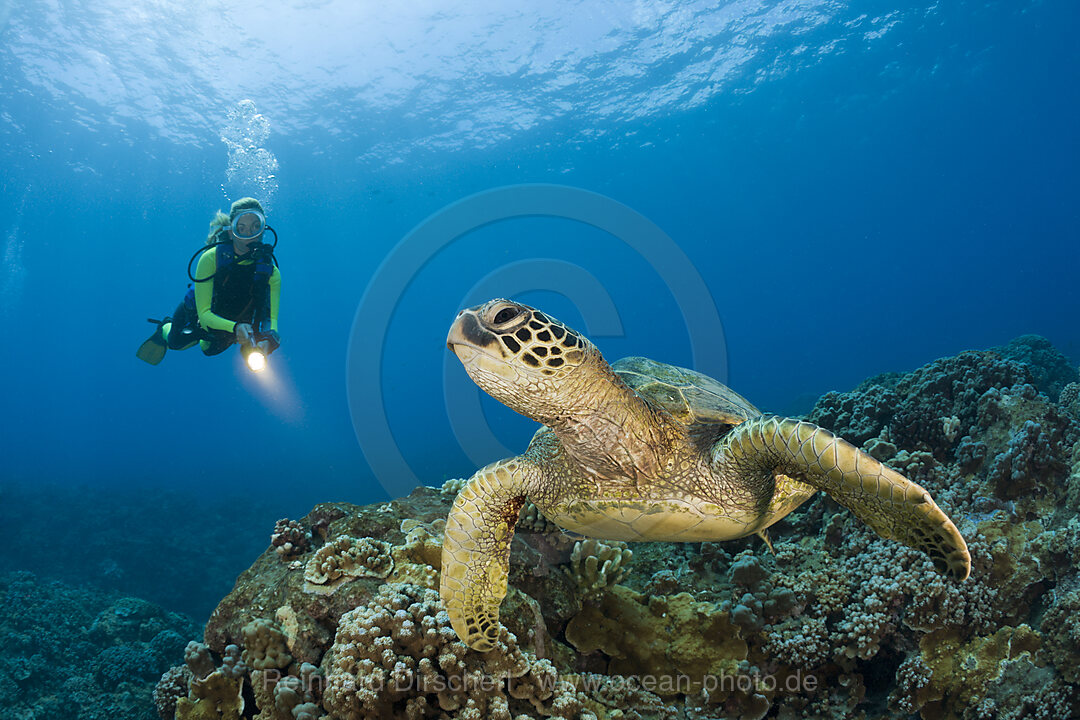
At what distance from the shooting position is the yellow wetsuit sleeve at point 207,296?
626cm

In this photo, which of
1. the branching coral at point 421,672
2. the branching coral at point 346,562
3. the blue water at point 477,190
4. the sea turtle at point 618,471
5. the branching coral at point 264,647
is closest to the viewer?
the sea turtle at point 618,471

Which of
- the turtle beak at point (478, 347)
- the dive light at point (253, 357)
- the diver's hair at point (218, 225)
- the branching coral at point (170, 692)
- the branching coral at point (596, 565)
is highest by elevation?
the diver's hair at point (218, 225)

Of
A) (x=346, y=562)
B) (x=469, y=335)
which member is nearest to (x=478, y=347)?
(x=469, y=335)

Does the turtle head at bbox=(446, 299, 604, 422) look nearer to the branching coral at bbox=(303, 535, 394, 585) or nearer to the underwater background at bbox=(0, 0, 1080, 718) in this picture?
the branching coral at bbox=(303, 535, 394, 585)

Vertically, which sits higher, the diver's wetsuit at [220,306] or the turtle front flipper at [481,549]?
the diver's wetsuit at [220,306]

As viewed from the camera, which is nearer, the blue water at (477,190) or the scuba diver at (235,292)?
the scuba diver at (235,292)

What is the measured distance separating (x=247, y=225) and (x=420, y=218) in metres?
59.8

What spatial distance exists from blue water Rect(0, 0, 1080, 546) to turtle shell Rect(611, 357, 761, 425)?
15.6 ft

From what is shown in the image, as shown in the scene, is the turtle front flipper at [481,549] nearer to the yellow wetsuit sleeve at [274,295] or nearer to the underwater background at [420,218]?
the underwater background at [420,218]

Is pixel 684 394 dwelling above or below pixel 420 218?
below

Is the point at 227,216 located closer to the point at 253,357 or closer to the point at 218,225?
the point at 218,225

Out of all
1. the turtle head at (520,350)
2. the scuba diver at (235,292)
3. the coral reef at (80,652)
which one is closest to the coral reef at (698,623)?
the turtle head at (520,350)

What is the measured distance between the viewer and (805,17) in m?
25.7

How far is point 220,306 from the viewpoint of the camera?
6887mm
